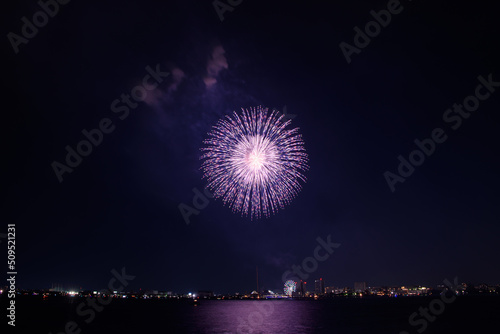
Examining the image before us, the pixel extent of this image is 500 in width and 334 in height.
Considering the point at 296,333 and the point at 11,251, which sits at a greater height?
the point at 11,251

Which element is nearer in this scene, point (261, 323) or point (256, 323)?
point (261, 323)

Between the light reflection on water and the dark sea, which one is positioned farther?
the light reflection on water

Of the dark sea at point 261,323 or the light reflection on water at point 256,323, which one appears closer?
the dark sea at point 261,323

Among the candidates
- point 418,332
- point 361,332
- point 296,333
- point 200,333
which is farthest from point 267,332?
point 418,332

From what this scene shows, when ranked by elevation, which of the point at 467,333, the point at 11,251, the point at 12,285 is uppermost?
the point at 11,251

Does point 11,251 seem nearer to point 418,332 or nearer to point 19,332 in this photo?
point 19,332

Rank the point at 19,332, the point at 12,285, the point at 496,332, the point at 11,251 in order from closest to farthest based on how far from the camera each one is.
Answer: the point at 11,251 → the point at 12,285 → the point at 19,332 → the point at 496,332

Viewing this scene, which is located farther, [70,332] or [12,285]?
[70,332]

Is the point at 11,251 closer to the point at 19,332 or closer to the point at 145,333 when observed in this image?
the point at 19,332

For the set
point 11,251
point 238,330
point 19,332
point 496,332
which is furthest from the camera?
point 238,330

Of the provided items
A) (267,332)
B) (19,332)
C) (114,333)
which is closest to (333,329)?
(267,332)
